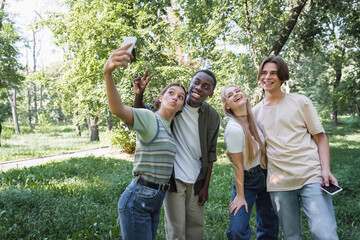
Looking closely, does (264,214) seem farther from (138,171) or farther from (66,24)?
(66,24)

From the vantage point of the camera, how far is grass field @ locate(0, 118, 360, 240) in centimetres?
379

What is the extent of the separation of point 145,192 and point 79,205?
322 centimetres

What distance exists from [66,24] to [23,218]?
9248 mm

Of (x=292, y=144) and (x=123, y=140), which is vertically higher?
(x=292, y=144)

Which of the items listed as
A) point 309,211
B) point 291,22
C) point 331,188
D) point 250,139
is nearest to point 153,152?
point 250,139

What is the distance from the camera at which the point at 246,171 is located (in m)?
2.76

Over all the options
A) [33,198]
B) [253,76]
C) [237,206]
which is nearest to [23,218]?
[33,198]

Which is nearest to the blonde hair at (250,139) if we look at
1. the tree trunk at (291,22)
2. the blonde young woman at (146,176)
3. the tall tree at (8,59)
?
the blonde young woman at (146,176)

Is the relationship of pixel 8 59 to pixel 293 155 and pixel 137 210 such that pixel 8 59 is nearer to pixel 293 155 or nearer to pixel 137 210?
pixel 137 210

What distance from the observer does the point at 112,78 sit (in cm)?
181

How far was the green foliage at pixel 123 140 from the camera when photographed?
35.8ft

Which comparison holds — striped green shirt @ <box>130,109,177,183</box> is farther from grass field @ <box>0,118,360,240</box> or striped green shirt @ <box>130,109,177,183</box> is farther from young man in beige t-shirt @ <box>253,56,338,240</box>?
grass field @ <box>0,118,360,240</box>

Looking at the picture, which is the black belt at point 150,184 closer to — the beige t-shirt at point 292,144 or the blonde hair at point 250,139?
the blonde hair at point 250,139

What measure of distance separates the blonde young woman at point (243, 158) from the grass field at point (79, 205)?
1411 millimetres
